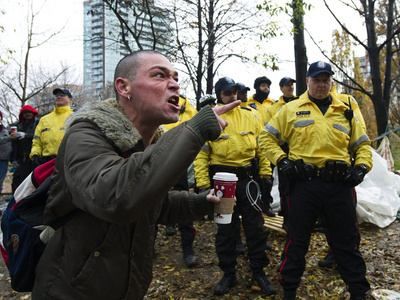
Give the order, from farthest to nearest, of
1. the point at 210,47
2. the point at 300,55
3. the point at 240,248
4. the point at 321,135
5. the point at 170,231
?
the point at 210,47, the point at 300,55, the point at 170,231, the point at 240,248, the point at 321,135

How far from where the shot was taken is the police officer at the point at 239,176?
4.08 metres

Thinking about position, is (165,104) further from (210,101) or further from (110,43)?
(110,43)

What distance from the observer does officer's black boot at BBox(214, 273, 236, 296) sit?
3.98m

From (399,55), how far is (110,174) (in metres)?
22.2

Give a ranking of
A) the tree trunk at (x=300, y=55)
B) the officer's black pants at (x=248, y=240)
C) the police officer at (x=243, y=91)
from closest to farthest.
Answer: the officer's black pants at (x=248, y=240) → the police officer at (x=243, y=91) → the tree trunk at (x=300, y=55)

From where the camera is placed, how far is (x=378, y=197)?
19.8 ft

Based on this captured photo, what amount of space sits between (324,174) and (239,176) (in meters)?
0.96

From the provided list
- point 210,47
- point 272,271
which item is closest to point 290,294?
point 272,271

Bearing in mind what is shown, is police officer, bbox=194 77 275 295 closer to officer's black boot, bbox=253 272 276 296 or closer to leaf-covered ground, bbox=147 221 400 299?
officer's black boot, bbox=253 272 276 296

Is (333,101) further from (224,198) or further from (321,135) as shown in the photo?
(224,198)

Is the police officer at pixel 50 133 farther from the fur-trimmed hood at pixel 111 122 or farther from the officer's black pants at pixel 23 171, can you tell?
the fur-trimmed hood at pixel 111 122

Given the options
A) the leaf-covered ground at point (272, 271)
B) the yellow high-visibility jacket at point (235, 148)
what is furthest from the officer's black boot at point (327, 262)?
the yellow high-visibility jacket at point (235, 148)

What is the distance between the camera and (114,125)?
1.47m

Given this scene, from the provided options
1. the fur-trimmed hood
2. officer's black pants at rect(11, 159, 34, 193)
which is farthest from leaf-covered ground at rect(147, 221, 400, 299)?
officer's black pants at rect(11, 159, 34, 193)
